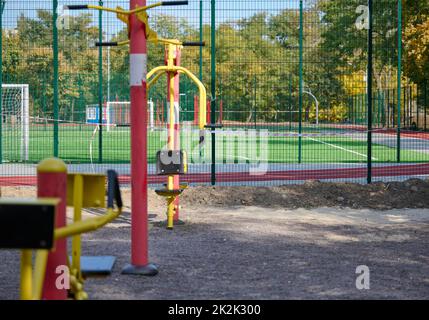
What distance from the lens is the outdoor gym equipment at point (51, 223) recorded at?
154 inches

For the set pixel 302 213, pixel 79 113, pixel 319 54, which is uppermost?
pixel 319 54

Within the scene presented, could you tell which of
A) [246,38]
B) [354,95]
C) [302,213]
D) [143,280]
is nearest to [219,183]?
[302,213]

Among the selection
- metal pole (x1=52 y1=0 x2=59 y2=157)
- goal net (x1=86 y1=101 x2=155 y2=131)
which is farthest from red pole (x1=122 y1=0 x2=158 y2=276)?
goal net (x1=86 y1=101 x2=155 y2=131)

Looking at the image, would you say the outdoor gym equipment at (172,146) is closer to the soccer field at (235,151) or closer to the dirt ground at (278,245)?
the dirt ground at (278,245)

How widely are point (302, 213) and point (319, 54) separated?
9.31 meters

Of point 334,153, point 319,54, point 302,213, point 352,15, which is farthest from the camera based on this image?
point 334,153

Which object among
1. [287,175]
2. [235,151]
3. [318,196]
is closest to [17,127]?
[287,175]

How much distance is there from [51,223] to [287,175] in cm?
1387

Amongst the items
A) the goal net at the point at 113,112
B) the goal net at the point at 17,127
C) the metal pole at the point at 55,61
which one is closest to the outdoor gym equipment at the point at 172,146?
the metal pole at the point at 55,61

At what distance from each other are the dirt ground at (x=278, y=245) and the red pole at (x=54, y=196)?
1.58 meters

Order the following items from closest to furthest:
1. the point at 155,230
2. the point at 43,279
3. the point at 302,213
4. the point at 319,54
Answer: the point at 43,279
the point at 155,230
the point at 302,213
the point at 319,54

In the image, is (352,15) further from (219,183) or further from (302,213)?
(302,213)

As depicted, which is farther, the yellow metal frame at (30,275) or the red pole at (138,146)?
the red pole at (138,146)

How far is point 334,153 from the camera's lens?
87.2 feet
